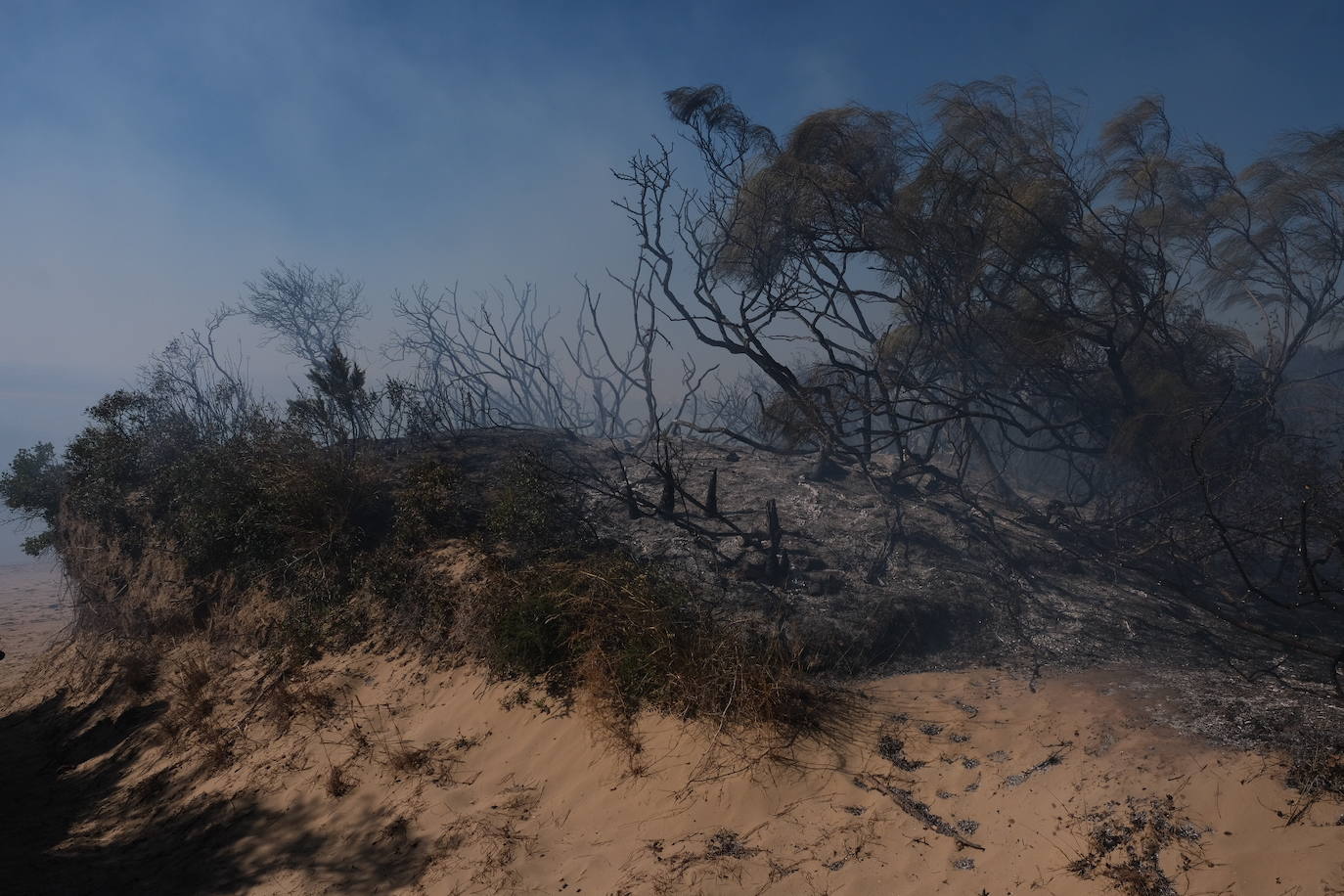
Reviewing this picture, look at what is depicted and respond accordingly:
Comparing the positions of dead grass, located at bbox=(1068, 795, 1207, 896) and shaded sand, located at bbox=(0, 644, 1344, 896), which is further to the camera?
shaded sand, located at bbox=(0, 644, 1344, 896)

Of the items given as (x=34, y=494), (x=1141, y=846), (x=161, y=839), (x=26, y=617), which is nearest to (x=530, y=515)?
(x=161, y=839)

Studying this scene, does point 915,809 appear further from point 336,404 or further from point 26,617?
point 26,617

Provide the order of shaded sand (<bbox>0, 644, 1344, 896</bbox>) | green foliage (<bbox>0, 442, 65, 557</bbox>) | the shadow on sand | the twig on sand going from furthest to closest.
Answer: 1. green foliage (<bbox>0, 442, 65, 557</bbox>)
2. the shadow on sand
3. the twig on sand
4. shaded sand (<bbox>0, 644, 1344, 896</bbox>)

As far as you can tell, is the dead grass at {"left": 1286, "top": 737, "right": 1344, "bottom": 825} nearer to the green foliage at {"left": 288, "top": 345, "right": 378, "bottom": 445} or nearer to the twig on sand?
the twig on sand

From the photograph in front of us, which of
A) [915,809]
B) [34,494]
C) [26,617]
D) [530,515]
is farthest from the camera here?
[26,617]

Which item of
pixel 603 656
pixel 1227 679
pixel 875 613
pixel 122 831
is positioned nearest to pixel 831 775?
pixel 603 656

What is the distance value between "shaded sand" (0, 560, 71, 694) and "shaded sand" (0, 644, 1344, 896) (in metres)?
7.43

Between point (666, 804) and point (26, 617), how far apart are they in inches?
1099

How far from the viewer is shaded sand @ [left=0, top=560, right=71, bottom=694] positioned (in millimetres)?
12781

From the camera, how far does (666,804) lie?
4426 mm

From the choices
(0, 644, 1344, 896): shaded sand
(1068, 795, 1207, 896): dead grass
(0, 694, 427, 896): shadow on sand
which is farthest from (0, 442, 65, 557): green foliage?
(1068, 795, 1207, 896): dead grass

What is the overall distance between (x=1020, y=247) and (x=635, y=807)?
30.7ft

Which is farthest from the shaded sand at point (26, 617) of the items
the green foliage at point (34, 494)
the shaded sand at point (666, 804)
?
the shaded sand at point (666, 804)

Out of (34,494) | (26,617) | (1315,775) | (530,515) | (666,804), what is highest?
(34,494)
